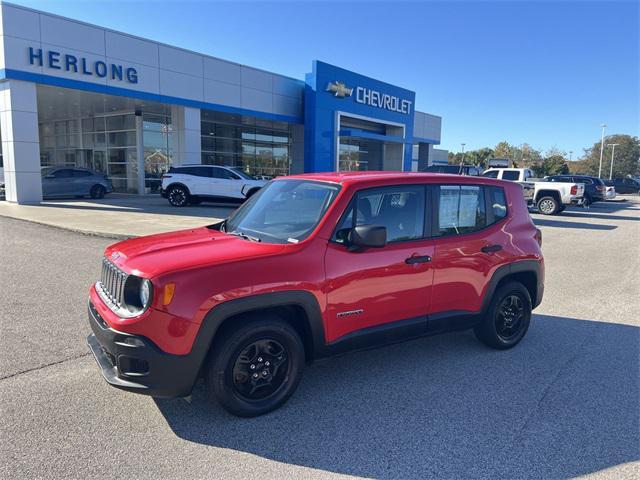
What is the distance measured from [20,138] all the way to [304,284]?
695 inches

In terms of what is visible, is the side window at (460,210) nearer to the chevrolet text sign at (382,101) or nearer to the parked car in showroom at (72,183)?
the parked car in showroom at (72,183)

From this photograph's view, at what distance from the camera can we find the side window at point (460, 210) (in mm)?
4262

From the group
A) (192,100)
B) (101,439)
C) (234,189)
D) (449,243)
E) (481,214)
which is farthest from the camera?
(192,100)

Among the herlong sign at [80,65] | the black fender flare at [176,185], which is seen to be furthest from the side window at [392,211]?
the herlong sign at [80,65]

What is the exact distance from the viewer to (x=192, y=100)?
72.9 feet

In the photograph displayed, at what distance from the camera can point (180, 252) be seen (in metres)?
3.38

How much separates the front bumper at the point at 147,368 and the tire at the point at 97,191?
20342 mm

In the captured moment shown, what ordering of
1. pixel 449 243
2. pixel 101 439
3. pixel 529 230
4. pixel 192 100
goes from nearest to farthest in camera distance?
1. pixel 101 439
2. pixel 449 243
3. pixel 529 230
4. pixel 192 100

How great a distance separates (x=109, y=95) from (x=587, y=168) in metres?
95.3

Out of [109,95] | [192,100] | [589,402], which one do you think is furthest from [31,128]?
[589,402]

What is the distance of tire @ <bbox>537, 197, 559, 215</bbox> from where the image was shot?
20.8 m

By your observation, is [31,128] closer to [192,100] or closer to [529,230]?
[192,100]

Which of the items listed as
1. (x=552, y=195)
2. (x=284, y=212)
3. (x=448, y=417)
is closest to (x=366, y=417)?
(x=448, y=417)

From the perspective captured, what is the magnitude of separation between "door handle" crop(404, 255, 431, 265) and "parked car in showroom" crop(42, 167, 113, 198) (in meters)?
20.2
